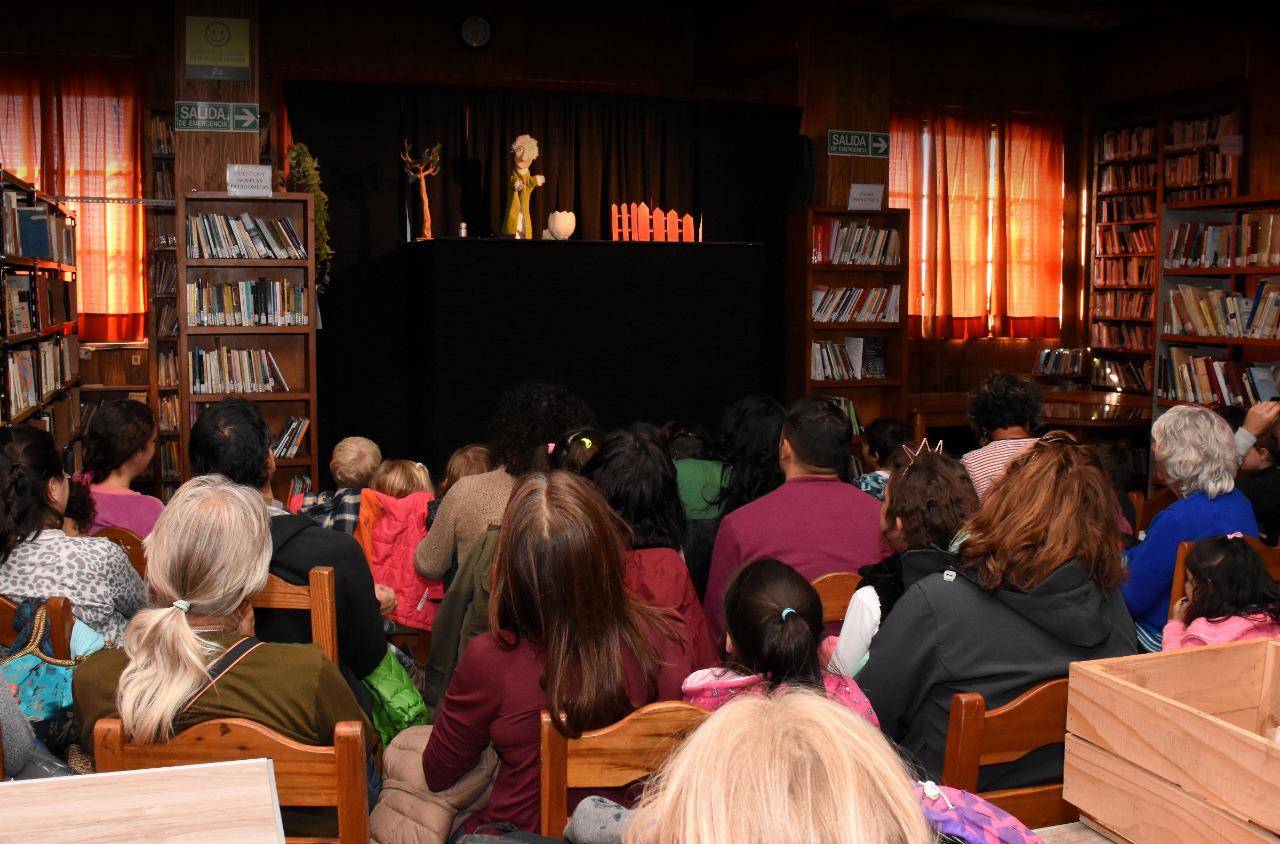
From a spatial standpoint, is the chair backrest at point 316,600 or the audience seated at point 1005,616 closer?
the audience seated at point 1005,616

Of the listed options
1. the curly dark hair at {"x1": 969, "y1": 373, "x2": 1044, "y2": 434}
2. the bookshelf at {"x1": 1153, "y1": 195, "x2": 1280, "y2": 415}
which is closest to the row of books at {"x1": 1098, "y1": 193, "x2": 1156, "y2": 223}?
the bookshelf at {"x1": 1153, "y1": 195, "x2": 1280, "y2": 415}

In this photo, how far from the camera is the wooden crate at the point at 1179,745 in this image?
4.12 feet

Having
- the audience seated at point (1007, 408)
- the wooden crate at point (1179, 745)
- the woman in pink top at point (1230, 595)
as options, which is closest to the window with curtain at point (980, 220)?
the audience seated at point (1007, 408)

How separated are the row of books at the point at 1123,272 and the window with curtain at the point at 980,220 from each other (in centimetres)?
43

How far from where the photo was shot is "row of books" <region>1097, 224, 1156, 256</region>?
916 cm

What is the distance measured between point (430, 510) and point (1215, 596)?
217 centimetres

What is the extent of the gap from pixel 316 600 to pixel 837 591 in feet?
3.59

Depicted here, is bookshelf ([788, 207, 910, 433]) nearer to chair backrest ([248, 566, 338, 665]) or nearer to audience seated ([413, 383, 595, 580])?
audience seated ([413, 383, 595, 580])

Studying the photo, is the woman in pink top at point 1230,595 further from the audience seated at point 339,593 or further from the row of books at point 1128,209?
the row of books at point 1128,209

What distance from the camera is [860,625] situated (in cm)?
237

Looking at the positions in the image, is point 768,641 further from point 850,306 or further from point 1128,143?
point 1128,143

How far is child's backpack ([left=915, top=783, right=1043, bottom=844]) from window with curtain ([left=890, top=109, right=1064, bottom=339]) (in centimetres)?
864

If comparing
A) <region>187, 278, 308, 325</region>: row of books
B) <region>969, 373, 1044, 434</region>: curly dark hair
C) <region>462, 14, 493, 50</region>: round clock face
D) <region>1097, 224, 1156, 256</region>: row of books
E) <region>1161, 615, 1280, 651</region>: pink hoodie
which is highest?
<region>462, 14, 493, 50</region>: round clock face

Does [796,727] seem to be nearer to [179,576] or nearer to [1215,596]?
[179,576]
